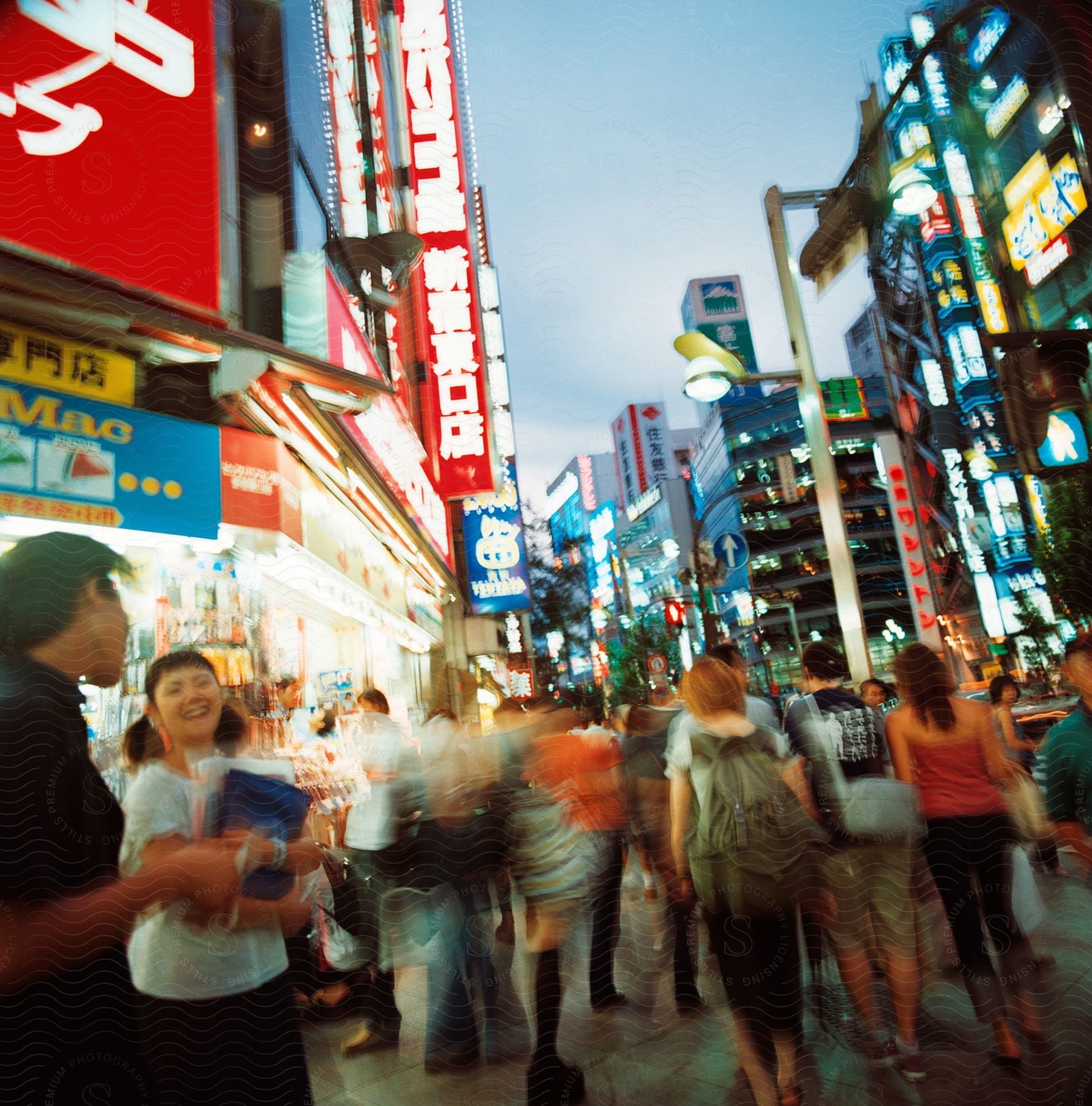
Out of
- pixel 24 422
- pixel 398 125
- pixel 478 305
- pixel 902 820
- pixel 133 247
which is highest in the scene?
pixel 398 125

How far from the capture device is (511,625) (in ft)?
62.7

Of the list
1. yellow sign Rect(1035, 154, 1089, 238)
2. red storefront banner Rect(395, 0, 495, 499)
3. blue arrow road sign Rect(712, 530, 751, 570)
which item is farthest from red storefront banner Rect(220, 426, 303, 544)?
yellow sign Rect(1035, 154, 1089, 238)

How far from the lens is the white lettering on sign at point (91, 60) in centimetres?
237

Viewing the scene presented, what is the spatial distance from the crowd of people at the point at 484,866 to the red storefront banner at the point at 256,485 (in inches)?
31.0

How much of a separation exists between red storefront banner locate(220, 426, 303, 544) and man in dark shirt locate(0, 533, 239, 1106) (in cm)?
170

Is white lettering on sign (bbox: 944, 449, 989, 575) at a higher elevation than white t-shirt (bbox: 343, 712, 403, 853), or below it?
higher

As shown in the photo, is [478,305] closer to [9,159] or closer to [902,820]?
[9,159]

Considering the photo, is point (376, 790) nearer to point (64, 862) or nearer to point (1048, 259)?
point (64, 862)

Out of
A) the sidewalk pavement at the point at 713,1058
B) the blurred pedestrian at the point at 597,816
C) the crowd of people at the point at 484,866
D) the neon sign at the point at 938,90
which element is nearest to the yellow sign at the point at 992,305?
the neon sign at the point at 938,90

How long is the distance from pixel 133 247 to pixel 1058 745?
10.3 ft

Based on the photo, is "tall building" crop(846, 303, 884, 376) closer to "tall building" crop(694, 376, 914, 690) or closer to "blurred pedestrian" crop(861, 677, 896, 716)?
"tall building" crop(694, 376, 914, 690)

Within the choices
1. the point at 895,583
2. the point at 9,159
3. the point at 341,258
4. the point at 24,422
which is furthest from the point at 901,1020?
the point at 895,583

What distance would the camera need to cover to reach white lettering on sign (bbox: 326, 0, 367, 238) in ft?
17.7

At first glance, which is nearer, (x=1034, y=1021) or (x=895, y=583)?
(x=1034, y=1021)
